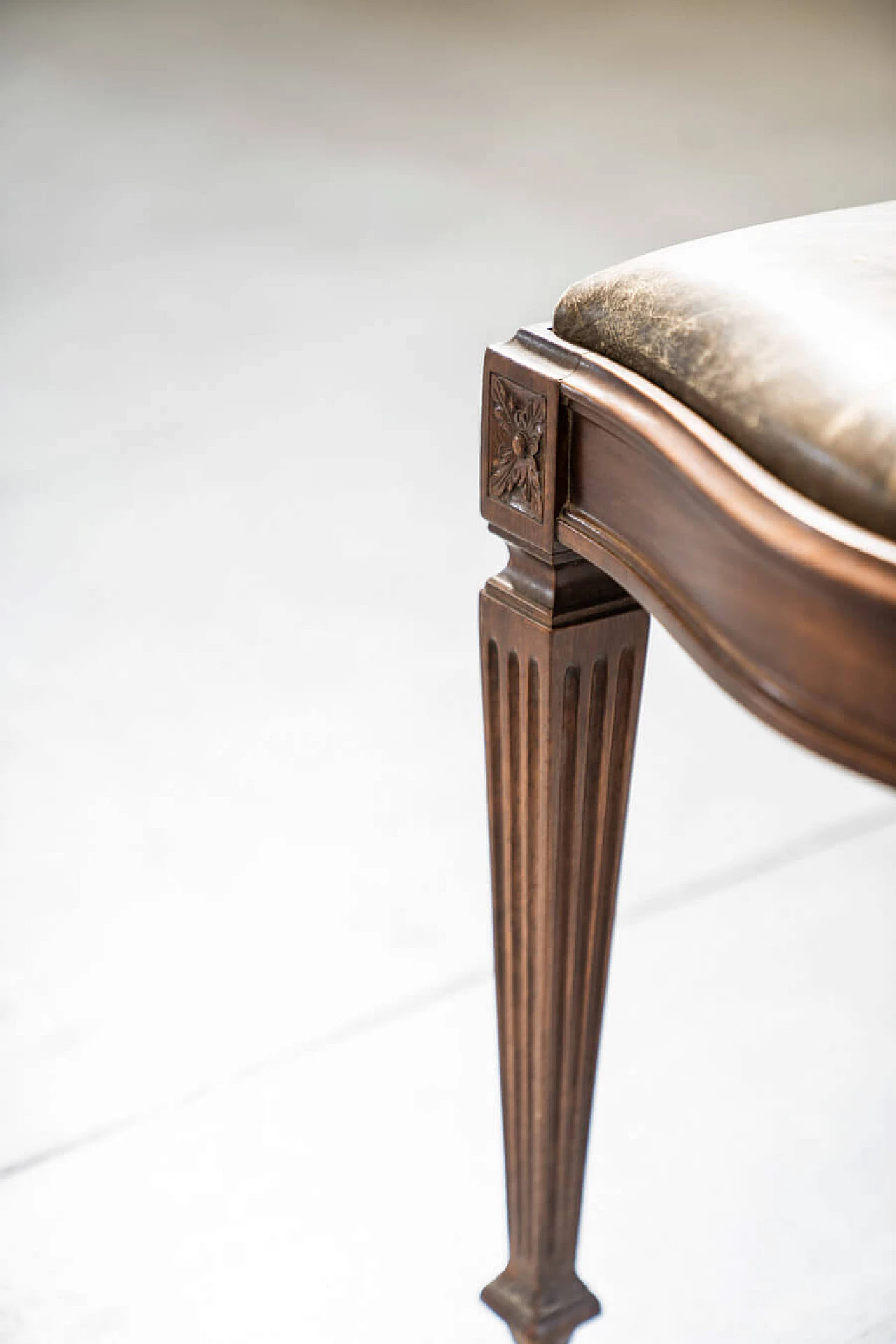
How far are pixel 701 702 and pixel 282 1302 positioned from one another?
642mm

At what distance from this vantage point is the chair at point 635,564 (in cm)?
39

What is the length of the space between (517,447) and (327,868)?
571 millimetres

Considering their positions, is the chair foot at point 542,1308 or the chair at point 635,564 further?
the chair foot at point 542,1308

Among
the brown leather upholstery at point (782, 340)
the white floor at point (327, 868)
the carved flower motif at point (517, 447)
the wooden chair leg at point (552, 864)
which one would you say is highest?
the brown leather upholstery at point (782, 340)

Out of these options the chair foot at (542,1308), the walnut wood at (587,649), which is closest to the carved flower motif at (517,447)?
the walnut wood at (587,649)

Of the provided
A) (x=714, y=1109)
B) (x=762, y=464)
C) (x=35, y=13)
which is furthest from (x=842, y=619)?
(x=35, y=13)

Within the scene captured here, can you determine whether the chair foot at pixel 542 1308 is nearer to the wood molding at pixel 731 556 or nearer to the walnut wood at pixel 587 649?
the walnut wood at pixel 587 649

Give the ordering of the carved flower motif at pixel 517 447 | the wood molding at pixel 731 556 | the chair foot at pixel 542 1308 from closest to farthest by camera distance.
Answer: the wood molding at pixel 731 556 → the carved flower motif at pixel 517 447 → the chair foot at pixel 542 1308

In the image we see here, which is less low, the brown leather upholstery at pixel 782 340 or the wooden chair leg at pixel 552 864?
the brown leather upholstery at pixel 782 340

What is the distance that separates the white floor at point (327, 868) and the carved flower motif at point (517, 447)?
410 millimetres

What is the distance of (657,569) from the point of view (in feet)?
1.53

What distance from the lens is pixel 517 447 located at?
51 cm

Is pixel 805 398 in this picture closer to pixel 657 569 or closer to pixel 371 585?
pixel 657 569

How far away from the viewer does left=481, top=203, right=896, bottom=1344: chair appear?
388 millimetres
